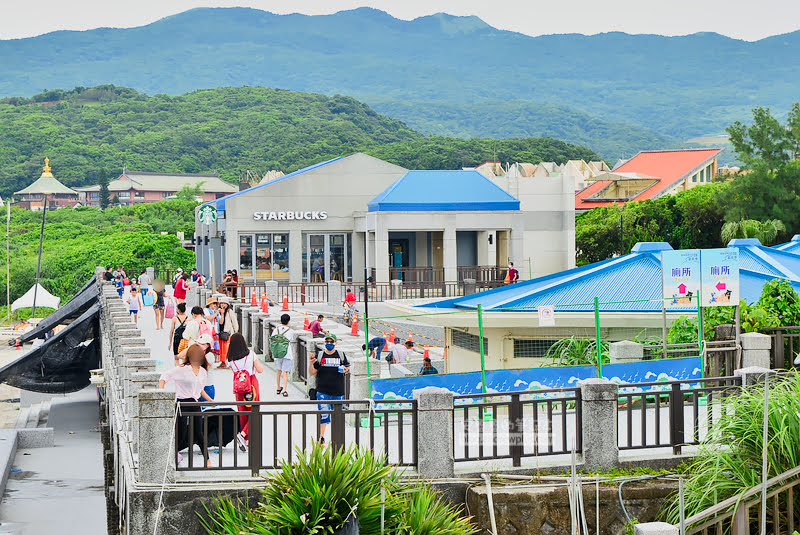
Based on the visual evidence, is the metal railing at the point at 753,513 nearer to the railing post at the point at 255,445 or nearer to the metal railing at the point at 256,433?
the metal railing at the point at 256,433

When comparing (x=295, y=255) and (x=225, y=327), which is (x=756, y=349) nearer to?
(x=225, y=327)

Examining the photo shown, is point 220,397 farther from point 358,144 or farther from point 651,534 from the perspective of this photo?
point 358,144

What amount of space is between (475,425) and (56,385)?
2550 cm

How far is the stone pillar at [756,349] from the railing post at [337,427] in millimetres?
7653

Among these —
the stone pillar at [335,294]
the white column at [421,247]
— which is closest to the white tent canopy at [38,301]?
the white column at [421,247]

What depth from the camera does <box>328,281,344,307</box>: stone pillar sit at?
127ft

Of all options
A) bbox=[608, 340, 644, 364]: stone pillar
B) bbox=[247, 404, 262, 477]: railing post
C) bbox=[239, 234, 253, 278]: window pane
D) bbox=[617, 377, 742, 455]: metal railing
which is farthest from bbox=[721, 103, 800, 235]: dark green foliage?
bbox=[247, 404, 262, 477]: railing post

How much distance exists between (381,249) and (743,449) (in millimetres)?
34243

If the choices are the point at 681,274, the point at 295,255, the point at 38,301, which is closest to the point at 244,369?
the point at 681,274

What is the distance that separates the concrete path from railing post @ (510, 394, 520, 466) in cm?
1332

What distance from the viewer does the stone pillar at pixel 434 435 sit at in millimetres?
11758

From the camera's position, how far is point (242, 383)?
46.0 ft

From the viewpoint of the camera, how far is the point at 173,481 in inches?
444

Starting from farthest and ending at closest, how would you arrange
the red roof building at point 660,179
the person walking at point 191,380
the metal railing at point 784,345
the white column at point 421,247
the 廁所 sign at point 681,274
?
the red roof building at point 660,179 < the white column at point 421,247 < the metal railing at point 784,345 < the 廁所 sign at point 681,274 < the person walking at point 191,380
